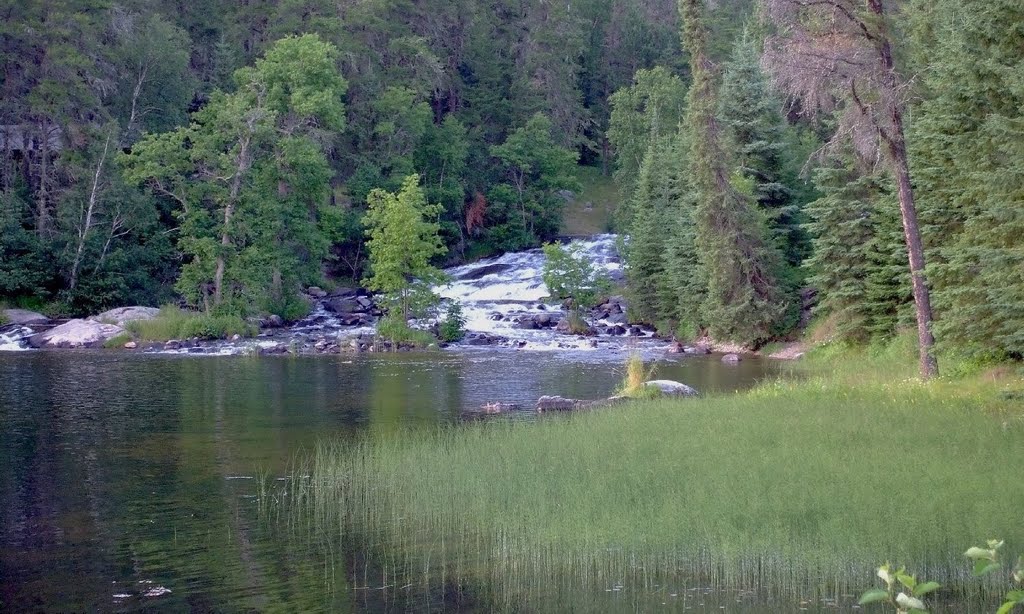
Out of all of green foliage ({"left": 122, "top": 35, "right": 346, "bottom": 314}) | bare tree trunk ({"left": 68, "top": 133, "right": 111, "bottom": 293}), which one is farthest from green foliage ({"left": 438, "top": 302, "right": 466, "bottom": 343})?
bare tree trunk ({"left": 68, "top": 133, "right": 111, "bottom": 293})

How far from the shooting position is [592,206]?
8019 cm

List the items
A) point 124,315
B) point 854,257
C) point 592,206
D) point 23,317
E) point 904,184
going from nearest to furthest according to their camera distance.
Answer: point 904,184
point 854,257
point 124,315
point 23,317
point 592,206

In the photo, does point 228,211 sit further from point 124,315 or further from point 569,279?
point 569,279

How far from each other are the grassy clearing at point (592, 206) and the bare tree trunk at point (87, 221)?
107 ft

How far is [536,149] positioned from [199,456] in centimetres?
5579

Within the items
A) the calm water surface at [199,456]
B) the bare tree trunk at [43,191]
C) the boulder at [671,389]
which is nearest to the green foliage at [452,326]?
the calm water surface at [199,456]

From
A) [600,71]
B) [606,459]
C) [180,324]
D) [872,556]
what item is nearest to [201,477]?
[606,459]

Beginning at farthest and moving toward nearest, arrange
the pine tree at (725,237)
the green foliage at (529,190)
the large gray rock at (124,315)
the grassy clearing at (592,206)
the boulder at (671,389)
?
the grassy clearing at (592,206) < the green foliage at (529,190) < the large gray rock at (124,315) < the pine tree at (725,237) < the boulder at (671,389)

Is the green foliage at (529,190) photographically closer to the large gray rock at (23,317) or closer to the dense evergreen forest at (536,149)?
the dense evergreen forest at (536,149)

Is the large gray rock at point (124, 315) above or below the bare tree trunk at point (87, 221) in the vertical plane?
below

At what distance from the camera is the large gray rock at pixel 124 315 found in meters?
44.3

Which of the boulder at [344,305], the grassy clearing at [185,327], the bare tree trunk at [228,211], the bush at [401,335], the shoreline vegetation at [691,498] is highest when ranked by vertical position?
the bare tree trunk at [228,211]

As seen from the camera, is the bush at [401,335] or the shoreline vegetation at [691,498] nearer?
the shoreline vegetation at [691,498]

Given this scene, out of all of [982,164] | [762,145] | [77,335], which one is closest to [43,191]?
[77,335]
